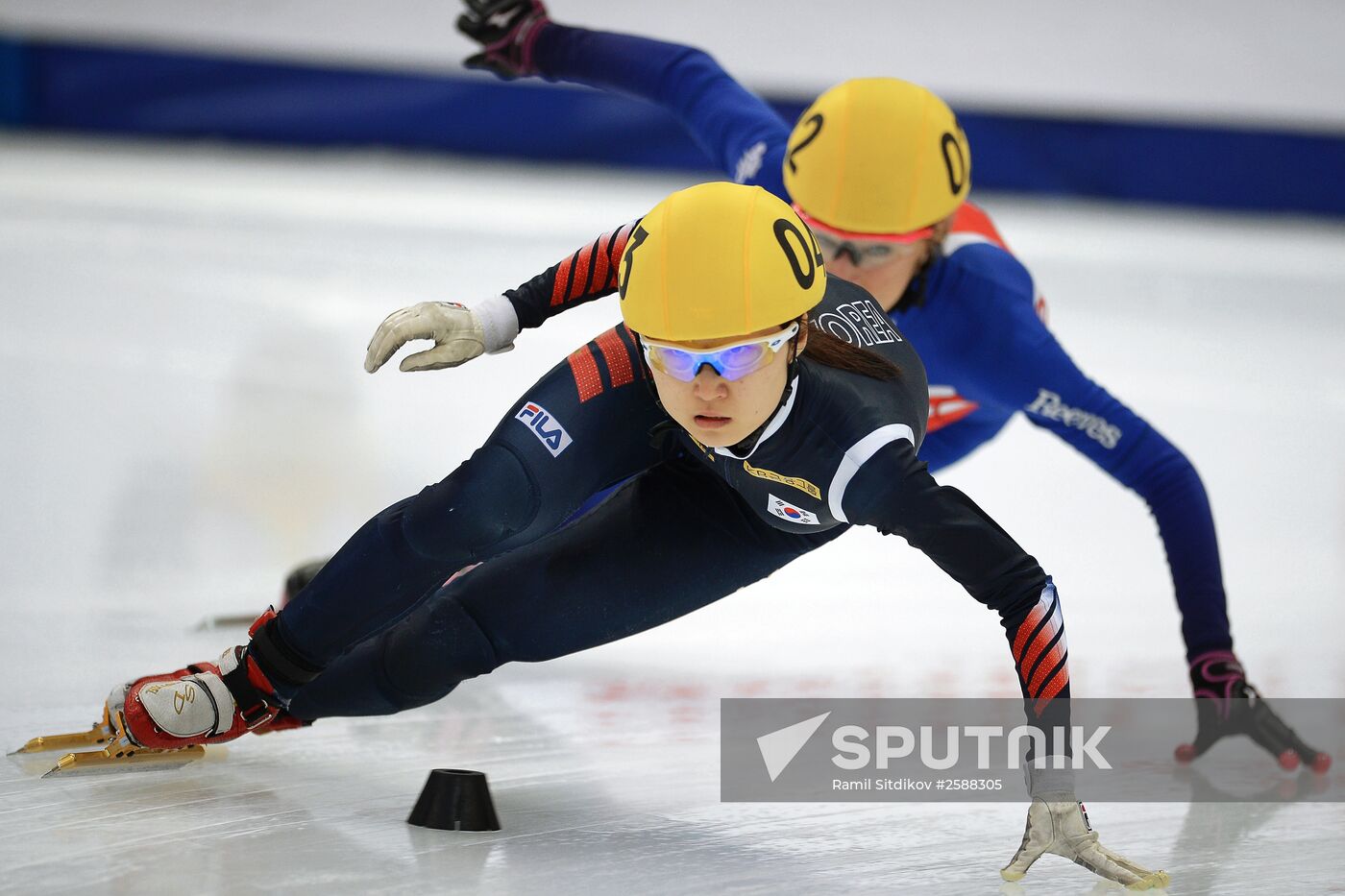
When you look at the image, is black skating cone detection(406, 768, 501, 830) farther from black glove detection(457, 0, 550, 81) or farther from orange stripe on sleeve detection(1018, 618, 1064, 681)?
black glove detection(457, 0, 550, 81)

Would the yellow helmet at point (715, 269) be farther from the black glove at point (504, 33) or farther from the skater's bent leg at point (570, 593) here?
the black glove at point (504, 33)

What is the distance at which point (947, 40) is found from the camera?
40.5 ft

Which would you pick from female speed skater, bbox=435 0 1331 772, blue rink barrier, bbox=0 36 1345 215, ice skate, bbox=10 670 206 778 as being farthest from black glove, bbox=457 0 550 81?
blue rink barrier, bbox=0 36 1345 215

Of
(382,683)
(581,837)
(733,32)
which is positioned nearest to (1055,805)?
(581,837)

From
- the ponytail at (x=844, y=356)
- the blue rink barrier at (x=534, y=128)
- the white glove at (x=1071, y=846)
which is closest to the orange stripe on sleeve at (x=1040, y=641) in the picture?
the white glove at (x=1071, y=846)

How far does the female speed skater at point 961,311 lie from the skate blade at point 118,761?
0.92 meters

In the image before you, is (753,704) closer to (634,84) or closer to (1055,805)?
(1055,805)

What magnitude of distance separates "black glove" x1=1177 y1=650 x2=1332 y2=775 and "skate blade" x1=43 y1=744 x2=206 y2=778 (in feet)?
6.50

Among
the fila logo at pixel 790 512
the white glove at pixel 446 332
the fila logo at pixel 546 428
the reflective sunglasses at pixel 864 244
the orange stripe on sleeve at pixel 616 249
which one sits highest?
the reflective sunglasses at pixel 864 244

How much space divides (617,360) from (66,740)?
119 cm

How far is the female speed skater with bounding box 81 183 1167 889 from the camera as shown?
222cm

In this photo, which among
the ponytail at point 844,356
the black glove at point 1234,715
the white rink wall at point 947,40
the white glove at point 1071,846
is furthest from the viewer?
the white rink wall at point 947,40

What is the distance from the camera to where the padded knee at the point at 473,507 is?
7.93ft

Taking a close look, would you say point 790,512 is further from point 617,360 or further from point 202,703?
point 202,703
